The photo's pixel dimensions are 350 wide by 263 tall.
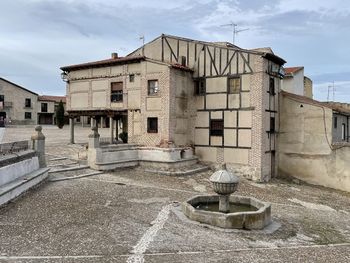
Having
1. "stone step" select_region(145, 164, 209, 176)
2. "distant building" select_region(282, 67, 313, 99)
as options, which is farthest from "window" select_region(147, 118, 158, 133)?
"distant building" select_region(282, 67, 313, 99)

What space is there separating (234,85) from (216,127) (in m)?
2.83

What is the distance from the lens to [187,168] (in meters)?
20.7

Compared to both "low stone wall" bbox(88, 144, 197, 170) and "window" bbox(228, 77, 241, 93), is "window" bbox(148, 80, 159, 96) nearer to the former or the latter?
"low stone wall" bbox(88, 144, 197, 170)

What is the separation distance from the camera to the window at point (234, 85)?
818 inches

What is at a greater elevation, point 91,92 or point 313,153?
point 91,92

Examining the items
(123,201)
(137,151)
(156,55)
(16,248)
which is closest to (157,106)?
(137,151)

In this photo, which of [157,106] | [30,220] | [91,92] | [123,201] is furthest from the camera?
[91,92]

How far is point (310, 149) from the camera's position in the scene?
21.5 m

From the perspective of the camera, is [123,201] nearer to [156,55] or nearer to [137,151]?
[137,151]

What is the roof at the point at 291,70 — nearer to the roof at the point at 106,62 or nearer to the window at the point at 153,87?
the window at the point at 153,87

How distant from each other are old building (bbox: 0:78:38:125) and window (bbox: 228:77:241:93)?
39.0 meters

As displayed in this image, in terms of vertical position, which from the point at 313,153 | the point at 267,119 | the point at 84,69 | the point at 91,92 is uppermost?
the point at 84,69

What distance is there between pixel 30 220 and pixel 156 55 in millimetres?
16044

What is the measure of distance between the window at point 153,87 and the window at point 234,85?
4.47 m
